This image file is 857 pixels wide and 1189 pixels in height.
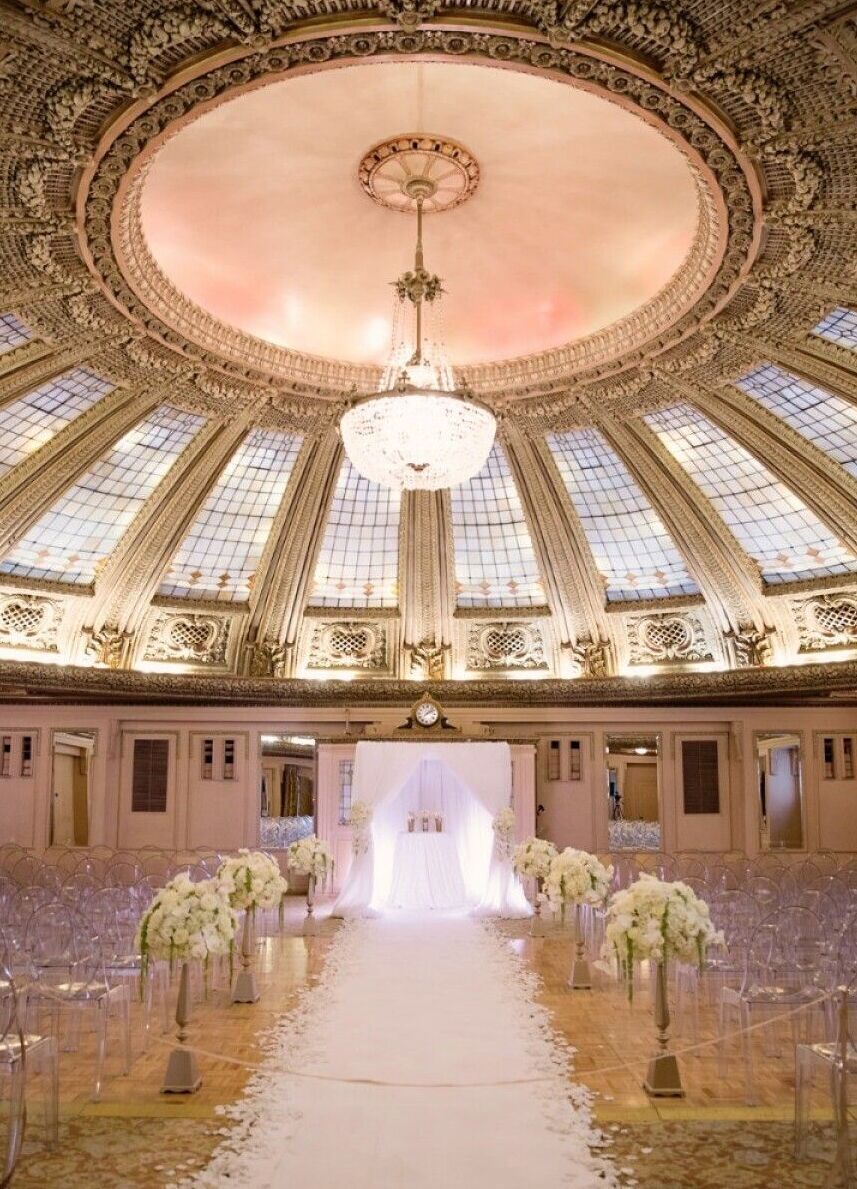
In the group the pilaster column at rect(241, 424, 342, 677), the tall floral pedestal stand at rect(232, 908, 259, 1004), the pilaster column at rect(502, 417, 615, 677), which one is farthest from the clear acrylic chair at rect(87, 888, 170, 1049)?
the pilaster column at rect(502, 417, 615, 677)

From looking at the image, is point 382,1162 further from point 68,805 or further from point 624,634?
point 68,805

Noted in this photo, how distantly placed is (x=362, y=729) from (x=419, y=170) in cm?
1300

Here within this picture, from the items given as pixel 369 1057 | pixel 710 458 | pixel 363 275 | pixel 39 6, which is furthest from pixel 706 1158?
pixel 710 458

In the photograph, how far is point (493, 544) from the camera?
22.1 metres

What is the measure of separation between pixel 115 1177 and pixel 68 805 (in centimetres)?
2384

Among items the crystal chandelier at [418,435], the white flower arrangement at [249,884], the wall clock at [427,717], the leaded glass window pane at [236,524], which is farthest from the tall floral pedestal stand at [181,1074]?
the leaded glass window pane at [236,524]

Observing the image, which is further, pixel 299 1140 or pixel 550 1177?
pixel 299 1140

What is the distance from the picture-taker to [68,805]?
28406 millimetres

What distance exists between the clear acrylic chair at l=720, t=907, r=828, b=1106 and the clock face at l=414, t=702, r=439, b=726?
35.3 feet

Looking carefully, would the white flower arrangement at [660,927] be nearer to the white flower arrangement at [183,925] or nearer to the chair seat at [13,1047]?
the white flower arrangement at [183,925]

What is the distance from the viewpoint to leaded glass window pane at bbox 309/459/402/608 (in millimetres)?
21203

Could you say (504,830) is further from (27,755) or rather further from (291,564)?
(27,755)

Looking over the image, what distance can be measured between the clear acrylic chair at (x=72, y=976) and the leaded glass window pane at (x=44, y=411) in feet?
30.3

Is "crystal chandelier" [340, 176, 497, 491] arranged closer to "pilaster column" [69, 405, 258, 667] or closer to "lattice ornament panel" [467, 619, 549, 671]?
"pilaster column" [69, 405, 258, 667]
